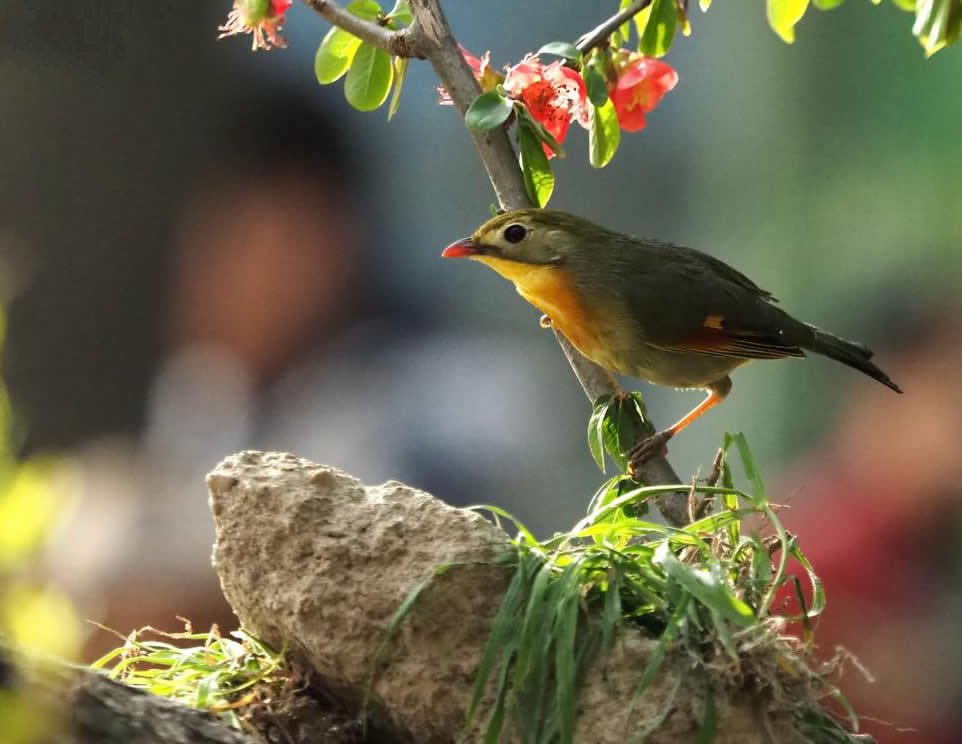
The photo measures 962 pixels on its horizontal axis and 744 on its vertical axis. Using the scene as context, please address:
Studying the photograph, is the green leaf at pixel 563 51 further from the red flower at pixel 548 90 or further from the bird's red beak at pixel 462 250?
the bird's red beak at pixel 462 250

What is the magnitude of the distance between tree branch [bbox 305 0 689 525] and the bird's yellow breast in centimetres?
16

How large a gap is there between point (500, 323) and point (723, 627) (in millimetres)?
1920

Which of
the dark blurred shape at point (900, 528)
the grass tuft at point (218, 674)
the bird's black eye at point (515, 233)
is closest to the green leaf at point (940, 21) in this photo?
the bird's black eye at point (515, 233)

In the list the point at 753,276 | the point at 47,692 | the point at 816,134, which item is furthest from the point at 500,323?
the point at 47,692

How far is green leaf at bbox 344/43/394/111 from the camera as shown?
47.4 inches

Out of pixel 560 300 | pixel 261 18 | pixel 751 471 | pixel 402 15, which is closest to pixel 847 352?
pixel 560 300

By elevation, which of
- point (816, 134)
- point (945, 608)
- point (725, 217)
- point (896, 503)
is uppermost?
point (816, 134)

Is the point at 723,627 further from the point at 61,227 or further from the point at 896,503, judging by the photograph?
the point at 61,227

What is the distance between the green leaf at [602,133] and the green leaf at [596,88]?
67mm

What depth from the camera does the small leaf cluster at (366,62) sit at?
121 centimetres

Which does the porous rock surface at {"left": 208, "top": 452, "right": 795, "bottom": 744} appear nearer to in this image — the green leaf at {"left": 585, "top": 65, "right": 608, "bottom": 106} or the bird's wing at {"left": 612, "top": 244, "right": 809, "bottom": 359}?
the green leaf at {"left": 585, "top": 65, "right": 608, "bottom": 106}

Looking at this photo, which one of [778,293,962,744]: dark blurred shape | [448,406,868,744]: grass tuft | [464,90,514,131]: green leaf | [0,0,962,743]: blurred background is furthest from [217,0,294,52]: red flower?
[778,293,962,744]: dark blurred shape

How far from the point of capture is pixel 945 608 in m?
2.26

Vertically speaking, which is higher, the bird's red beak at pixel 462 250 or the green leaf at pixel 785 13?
the green leaf at pixel 785 13
